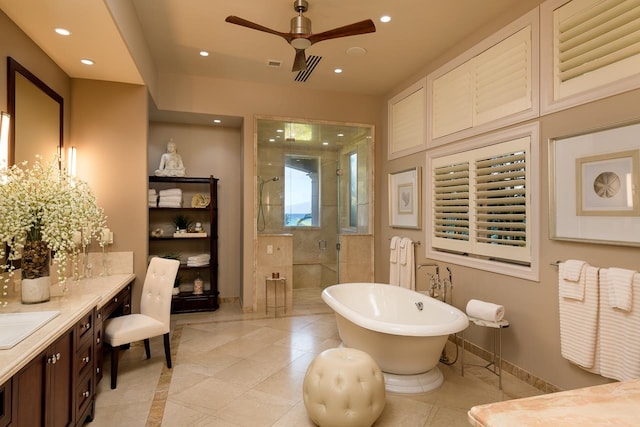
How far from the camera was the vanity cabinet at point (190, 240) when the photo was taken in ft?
16.2

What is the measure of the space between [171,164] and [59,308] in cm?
306

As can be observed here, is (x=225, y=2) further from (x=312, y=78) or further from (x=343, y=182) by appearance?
(x=343, y=182)

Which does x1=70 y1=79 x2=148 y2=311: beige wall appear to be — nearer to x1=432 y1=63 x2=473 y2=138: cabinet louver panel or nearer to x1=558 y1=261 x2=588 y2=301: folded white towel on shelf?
x1=432 y1=63 x2=473 y2=138: cabinet louver panel

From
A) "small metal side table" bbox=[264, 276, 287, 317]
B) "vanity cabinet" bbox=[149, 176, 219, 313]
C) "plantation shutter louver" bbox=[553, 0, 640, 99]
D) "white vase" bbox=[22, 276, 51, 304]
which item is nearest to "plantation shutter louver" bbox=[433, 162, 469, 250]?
"plantation shutter louver" bbox=[553, 0, 640, 99]

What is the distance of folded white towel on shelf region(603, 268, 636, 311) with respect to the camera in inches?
84.3

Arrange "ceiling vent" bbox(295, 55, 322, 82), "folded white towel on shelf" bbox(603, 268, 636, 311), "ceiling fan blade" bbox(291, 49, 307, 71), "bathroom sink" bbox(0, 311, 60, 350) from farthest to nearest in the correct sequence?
"ceiling vent" bbox(295, 55, 322, 82)
"ceiling fan blade" bbox(291, 49, 307, 71)
"folded white towel on shelf" bbox(603, 268, 636, 311)
"bathroom sink" bbox(0, 311, 60, 350)

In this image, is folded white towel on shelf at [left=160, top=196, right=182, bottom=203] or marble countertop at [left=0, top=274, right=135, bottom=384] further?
folded white towel on shelf at [left=160, top=196, right=182, bottom=203]

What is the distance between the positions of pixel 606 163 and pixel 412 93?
2642 mm

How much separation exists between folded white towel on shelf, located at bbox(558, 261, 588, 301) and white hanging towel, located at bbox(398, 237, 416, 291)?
6.45 feet

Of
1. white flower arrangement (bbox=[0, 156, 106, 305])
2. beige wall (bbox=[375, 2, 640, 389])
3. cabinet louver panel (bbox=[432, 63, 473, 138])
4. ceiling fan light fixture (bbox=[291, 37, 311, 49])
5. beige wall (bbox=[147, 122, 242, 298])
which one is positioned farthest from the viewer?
beige wall (bbox=[147, 122, 242, 298])

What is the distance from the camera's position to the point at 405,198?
471 centimetres

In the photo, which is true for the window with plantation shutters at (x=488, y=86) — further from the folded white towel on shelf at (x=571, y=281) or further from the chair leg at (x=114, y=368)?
the chair leg at (x=114, y=368)

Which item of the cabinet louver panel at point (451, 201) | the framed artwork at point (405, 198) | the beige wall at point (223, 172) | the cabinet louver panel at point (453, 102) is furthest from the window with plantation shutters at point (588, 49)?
the beige wall at point (223, 172)

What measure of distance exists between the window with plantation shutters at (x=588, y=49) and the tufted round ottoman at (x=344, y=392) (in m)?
2.48
